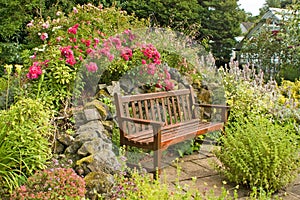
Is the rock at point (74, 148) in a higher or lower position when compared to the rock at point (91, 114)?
lower

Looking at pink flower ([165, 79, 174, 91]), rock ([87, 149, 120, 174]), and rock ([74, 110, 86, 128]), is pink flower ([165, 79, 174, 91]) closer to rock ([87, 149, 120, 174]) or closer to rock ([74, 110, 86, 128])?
rock ([74, 110, 86, 128])

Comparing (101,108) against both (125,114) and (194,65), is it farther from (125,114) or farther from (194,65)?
(194,65)

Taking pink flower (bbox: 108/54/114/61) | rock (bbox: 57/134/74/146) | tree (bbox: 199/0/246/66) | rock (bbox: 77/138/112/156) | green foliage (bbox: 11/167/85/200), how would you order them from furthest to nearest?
tree (bbox: 199/0/246/66), pink flower (bbox: 108/54/114/61), rock (bbox: 57/134/74/146), rock (bbox: 77/138/112/156), green foliage (bbox: 11/167/85/200)

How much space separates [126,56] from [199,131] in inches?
54.1

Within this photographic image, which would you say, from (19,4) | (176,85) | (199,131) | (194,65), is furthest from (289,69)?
(19,4)

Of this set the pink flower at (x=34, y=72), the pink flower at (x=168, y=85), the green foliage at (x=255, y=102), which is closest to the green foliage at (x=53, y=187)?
the pink flower at (x=34, y=72)

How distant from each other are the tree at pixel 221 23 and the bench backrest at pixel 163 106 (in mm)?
13034

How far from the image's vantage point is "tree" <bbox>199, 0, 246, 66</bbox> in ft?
58.7

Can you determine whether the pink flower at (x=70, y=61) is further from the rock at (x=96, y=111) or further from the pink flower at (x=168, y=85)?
the pink flower at (x=168, y=85)

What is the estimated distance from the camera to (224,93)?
224 inches

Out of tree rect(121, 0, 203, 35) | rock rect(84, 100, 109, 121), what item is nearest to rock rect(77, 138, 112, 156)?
rock rect(84, 100, 109, 121)

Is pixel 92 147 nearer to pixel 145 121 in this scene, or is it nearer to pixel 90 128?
pixel 90 128

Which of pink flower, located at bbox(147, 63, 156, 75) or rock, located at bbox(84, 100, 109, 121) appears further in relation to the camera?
pink flower, located at bbox(147, 63, 156, 75)

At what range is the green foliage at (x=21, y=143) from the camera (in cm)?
299
